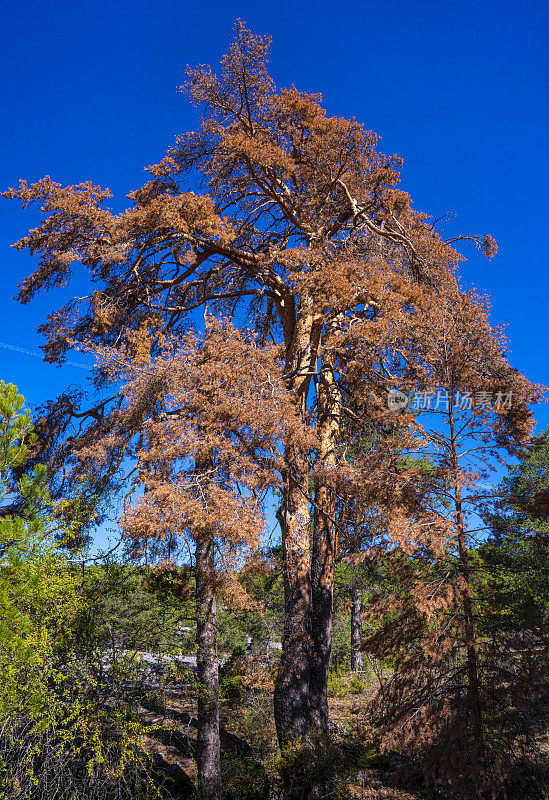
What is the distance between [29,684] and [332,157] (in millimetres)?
10255

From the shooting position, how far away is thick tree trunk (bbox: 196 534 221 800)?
8602mm

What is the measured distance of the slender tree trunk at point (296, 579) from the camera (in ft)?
27.2

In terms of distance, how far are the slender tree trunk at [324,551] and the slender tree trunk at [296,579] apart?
1.25ft

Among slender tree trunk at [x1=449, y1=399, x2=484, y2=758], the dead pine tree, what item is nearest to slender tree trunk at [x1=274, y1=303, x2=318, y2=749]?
the dead pine tree

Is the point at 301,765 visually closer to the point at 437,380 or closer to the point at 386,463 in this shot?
the point at 386,463

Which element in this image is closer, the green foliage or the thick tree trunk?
the green foliage

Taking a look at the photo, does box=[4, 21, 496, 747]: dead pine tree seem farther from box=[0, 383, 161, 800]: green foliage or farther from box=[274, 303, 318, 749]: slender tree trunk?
box=[0, 383, 161, 800]: green foliage

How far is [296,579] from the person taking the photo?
923 centimetres

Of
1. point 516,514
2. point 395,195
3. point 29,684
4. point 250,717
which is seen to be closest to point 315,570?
point 250,717

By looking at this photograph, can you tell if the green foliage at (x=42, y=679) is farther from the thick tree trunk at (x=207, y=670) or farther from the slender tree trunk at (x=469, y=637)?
the slender tree trunk at (x=469, y=637)

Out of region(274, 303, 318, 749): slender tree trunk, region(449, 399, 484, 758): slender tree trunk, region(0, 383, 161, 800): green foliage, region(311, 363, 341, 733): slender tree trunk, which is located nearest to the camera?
region(0, 383, 161, 800): green foliage

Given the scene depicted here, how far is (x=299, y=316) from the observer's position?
11.0 meters

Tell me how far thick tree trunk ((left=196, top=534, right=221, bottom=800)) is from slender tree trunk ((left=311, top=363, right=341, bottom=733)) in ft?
5.81

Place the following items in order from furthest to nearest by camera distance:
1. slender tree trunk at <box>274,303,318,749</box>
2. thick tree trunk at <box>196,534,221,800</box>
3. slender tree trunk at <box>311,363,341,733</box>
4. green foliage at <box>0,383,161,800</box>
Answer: slender tree trunk at <box>311,363,341,733</box> < thick tree trunk at <box>196,534,221,800</box> < slender tree trunk at <box>274,303,318,749</box> < green foliage at <box>0,383,161,800</box>
